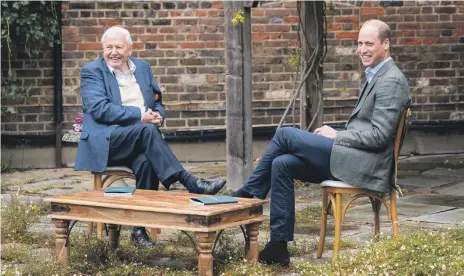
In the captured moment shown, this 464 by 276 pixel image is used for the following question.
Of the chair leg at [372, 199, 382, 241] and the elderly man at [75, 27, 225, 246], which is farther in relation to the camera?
the elderly man at [75, 27, 225, 246]

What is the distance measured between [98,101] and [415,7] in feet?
19.0

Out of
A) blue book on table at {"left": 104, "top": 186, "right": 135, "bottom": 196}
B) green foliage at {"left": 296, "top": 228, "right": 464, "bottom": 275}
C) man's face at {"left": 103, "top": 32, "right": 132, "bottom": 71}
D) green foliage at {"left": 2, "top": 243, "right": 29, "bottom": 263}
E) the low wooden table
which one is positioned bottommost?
green foliage at {"left": 2, "top": 243, "right": 29, "bottom": 263}

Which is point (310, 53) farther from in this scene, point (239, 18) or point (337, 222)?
point (337, 222)

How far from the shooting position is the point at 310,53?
9.43 meters

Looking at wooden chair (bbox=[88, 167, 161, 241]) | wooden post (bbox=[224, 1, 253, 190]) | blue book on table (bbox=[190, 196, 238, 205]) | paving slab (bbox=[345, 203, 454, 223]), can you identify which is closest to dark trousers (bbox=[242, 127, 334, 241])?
blue book on table (bbox=[190, 196, 238, 205])

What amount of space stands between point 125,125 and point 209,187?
2.89 ft

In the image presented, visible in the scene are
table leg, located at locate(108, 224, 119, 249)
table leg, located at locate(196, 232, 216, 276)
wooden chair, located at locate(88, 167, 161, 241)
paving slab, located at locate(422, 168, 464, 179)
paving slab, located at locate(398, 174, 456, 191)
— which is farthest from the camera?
paving slab, located at locate(422, 168, 464, 179)

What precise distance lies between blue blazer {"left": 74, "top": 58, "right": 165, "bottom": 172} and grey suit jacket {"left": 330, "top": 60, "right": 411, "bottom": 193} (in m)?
1.74

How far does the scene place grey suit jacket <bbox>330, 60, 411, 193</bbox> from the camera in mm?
6062

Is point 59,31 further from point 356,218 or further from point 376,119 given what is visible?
point 376,119

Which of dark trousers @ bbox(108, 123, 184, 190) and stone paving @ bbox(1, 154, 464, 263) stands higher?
dark trousers @ bbox(108, 123, 184, 190)

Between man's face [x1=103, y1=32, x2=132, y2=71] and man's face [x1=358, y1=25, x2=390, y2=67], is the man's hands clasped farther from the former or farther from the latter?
man's face [x1=358, y1=25, x2=390, y2=67]

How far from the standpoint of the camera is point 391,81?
6.11 m

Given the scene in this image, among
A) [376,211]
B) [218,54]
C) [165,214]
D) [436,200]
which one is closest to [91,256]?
[165,214]
